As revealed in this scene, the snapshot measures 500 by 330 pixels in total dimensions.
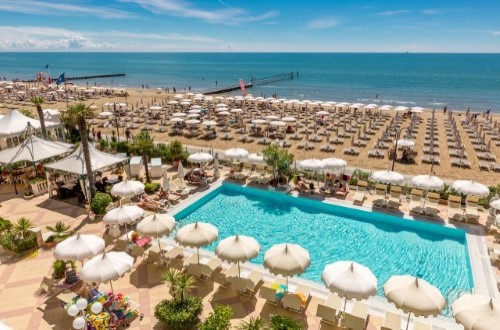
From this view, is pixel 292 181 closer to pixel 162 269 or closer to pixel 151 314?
pixel 162 269

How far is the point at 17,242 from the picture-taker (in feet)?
39.7

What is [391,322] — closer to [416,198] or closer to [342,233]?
[342,233]

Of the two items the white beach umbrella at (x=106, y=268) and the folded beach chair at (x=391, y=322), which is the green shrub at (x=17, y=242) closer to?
the white beach umbrella at (x=106, y=268)

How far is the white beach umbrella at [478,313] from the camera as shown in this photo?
7000mm

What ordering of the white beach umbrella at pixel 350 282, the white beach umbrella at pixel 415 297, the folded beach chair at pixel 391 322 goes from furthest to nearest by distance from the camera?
the folded beach chair at pixel 391 322 → the white beach umbrella at pixel 350 282 → the white beach umbrella at pixel 415 297

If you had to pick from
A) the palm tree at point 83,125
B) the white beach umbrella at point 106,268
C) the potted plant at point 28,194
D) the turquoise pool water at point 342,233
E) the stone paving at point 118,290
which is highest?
the palm tree at point 83,125

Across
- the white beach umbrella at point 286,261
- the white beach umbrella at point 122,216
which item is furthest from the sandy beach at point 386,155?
the white beach umbrella at point 122,216

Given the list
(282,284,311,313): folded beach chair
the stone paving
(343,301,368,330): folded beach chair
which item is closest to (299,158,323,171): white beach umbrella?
the stone paving

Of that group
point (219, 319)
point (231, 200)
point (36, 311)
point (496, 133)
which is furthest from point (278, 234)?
point (496, 133)

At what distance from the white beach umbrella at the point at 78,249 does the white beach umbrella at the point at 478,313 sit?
967 cm

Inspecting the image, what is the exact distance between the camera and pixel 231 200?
17703mm

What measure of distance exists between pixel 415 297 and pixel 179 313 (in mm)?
5655

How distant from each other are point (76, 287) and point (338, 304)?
311 inches

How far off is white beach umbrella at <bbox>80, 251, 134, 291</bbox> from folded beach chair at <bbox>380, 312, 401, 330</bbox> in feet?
22.9
